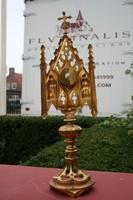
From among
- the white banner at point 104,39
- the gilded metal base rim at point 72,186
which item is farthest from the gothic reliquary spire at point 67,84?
the white banner at point 104,39

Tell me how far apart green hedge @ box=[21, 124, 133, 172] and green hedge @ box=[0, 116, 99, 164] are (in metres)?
2.59

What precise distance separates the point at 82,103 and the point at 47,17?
567 cm

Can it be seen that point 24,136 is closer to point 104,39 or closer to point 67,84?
point 104,39

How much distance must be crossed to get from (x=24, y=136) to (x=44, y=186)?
5.34 metres

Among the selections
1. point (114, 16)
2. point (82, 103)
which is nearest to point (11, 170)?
point (82, 103)

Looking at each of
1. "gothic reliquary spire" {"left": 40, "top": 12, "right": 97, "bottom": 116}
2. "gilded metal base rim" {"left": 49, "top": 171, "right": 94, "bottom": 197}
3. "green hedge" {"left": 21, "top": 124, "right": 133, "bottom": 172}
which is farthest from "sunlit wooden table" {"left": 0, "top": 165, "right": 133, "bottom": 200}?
"green hedge" {"left": 21, "top": 124, "right": 133, "bottom": 172}

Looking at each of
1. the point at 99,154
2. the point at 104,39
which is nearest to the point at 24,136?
the point at 104,39

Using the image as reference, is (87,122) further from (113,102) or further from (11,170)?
(11,170)

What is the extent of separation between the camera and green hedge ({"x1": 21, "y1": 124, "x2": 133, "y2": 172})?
3109mm

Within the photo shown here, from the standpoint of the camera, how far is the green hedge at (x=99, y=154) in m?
3.11

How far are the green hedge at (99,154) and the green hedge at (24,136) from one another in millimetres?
2590

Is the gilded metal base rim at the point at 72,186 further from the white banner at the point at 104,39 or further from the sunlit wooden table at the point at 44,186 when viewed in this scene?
the white banner at the point at 104,39

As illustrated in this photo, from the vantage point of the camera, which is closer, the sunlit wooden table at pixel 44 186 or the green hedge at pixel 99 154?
the sunlit wooden table at pixel 44 186

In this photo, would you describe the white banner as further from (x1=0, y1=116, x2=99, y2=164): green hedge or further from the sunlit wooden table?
the sunlit wooden table
